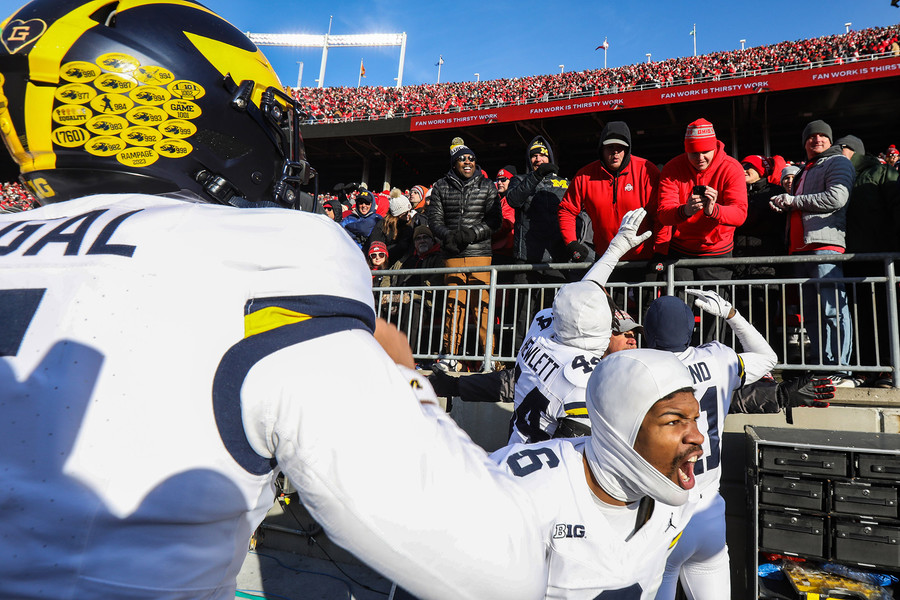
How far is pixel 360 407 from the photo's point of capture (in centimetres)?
73

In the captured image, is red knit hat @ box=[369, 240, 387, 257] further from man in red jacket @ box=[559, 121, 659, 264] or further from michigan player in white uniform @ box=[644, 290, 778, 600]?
michigan player in white uniform @ box=[644, 290, 778, 600]

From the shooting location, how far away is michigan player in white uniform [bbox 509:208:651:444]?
130 inches

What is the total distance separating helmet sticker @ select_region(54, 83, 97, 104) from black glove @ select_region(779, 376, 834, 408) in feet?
14.0

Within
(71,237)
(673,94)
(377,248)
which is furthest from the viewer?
(673,94)

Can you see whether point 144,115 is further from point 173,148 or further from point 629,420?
Answer: point 629,420

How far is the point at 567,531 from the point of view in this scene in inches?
83.9

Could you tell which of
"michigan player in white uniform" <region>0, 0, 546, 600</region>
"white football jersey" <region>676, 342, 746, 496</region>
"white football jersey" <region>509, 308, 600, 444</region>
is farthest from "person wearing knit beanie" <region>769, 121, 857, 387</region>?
"michigan player in white uniform" <region>0, 0, 546, 600</region>

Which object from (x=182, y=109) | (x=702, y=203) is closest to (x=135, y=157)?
(x=182, y=109)

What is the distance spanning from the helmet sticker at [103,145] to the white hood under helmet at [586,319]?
2.79 m

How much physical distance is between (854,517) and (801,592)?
65 centimetres

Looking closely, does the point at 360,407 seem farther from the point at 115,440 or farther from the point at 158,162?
the point at 158,162

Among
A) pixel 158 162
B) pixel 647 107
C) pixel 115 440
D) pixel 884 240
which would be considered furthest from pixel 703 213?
pixel 647 107

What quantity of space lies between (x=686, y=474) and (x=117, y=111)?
223 cm

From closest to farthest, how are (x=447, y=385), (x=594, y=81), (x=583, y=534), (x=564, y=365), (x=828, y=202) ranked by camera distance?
(x=583, y=534)
(x=564, y=365)
(x=447, y=385)
(x=828, y=202)
(x=594, y=81)
